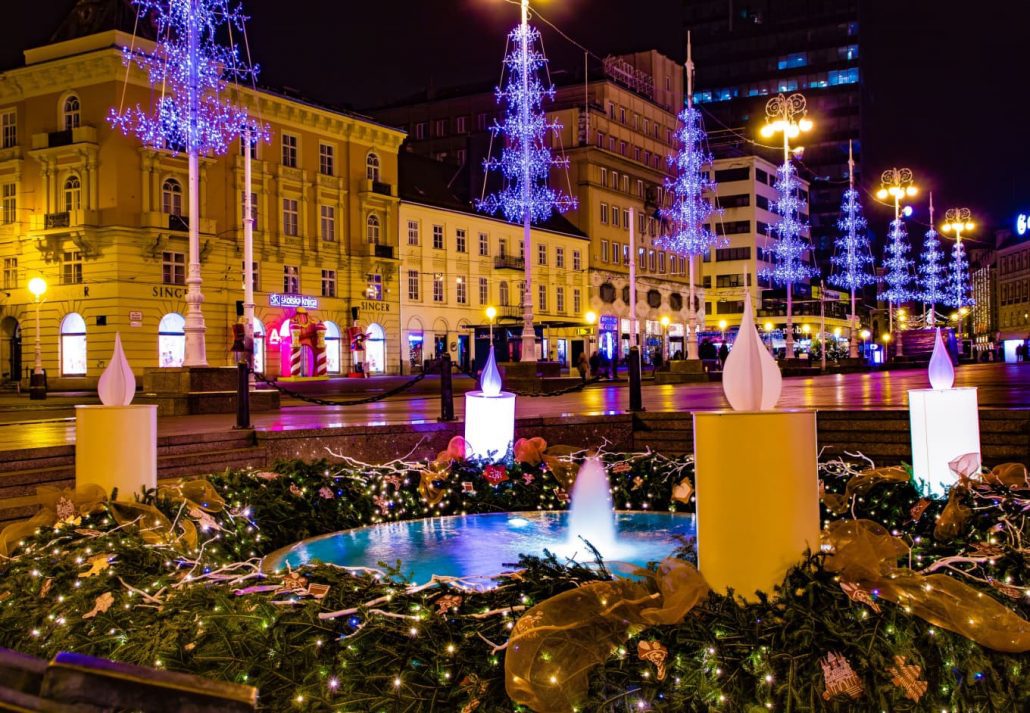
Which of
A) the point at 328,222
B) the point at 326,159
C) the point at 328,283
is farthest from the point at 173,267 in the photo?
the point at 326,159

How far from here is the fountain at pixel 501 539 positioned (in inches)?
175

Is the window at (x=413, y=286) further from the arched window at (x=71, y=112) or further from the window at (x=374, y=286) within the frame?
the arched window at (x=71, y=112)

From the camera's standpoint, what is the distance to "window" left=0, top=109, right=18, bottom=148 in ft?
129

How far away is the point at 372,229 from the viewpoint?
47.9 metres

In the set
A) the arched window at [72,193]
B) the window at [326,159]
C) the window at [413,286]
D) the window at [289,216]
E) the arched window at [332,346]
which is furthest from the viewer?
the window at [413,286]

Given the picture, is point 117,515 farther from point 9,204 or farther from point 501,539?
point 9,204

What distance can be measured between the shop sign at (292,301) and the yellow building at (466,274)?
6.39 meters

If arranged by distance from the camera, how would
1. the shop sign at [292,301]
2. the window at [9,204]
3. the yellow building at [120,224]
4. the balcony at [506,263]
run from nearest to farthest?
the yellow building at [120,224] < the window at [9,204] < the shop sign at [292,301] < the balcony at [506,263]

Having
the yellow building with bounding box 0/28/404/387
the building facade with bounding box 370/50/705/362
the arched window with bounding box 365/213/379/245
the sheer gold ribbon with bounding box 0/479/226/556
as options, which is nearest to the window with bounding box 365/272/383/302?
the arched window with bounding box 365/213/379/245

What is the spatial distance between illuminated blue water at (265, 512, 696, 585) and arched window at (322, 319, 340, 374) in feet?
132

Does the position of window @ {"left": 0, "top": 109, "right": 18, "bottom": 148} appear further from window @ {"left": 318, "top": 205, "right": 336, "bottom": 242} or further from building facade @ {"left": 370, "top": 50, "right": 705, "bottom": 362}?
building facade @ {"left": 370, "top": 50, "right": 705, "bottom": 362}

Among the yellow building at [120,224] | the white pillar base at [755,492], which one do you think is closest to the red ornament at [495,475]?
the white pillar base at [755,492]

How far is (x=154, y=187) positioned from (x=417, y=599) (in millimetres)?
38463

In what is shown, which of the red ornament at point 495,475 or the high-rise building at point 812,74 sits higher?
the high-rise building at point 812,74
